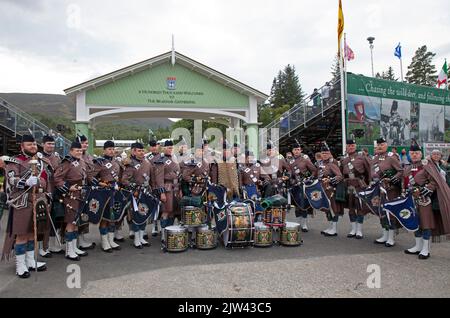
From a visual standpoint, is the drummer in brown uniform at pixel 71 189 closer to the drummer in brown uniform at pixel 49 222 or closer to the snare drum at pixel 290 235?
the drummer in brown uniform at pixel 49 222

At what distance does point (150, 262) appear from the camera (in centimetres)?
574

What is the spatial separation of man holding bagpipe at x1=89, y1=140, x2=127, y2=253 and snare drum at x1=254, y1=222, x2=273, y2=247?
2659mm

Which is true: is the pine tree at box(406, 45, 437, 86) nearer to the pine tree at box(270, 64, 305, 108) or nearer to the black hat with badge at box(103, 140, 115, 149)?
the pine tree at box(270, 64, 305, 108)

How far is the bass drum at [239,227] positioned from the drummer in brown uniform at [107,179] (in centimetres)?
219

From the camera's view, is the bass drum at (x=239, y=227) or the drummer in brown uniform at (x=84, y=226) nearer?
the bass drum at (x=239, y=227)

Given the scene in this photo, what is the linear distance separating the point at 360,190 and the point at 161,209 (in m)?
4.25

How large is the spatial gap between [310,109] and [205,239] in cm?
1222

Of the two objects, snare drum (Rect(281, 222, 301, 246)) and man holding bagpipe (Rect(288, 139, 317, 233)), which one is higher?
man holding bagpipe (Rect(288, 139, 317, 233))

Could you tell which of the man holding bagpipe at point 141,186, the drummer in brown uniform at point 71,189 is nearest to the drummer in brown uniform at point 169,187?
the man holding bagpipe at point 141,186

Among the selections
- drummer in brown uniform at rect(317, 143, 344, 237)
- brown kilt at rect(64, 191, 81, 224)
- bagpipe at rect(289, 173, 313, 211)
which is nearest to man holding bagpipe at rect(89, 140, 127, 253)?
brown kilt at rect(64, 191, 81, 224)

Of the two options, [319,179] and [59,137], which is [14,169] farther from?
[59,137]

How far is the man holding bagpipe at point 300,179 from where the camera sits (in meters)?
8.31

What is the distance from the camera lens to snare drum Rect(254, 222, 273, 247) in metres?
6.74

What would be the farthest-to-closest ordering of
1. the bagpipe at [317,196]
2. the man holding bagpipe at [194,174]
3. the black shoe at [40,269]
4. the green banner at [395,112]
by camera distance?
the green banner at [395,112], the bagpipe at [317,196], the man holding bagpipe at [194,174], the black shoe at [40,269]
